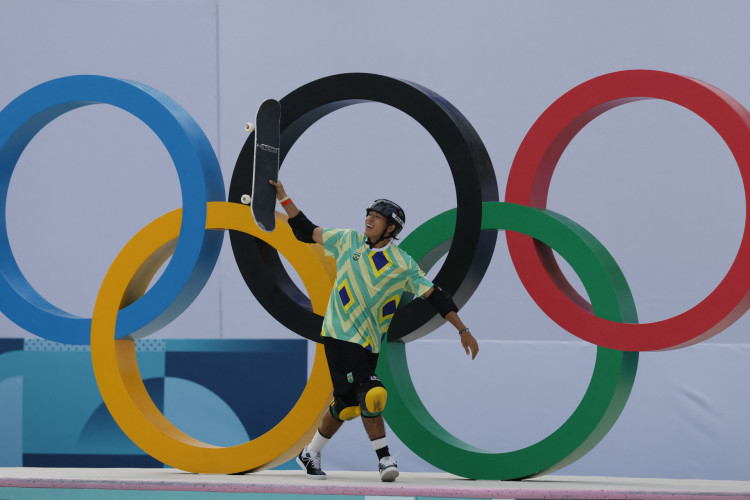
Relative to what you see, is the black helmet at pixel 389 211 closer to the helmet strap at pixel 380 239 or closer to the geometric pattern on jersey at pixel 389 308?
the helmet strap at pixel 380 239

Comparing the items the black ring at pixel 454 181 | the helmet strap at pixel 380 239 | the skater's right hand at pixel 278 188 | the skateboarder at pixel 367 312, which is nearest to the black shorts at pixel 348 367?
the skateboarder at pixel 367 312

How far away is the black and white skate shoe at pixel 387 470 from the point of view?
16.1 feet

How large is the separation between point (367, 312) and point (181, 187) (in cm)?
129

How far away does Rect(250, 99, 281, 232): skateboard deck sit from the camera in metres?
5.21

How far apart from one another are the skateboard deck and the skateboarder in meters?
0.43

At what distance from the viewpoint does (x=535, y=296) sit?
5.27 metres

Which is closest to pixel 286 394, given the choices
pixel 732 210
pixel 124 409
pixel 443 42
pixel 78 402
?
pixel 78 402

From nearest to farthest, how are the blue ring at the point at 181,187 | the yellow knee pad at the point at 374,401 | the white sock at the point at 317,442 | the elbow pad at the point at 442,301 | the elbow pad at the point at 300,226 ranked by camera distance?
the yellow knee pad at the point at 374,401 → the elbow pad at the point at 442,301 → the white sock at the point at 317,442 → the elbow pad at the point at 300,226 → the blue ring at the point at 181,187

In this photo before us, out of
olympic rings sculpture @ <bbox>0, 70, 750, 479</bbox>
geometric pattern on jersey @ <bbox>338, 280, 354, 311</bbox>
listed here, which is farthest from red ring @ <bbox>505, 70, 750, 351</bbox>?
geometric pattern on jersey @ <bbox>338, 280, 354, 311</bbox>

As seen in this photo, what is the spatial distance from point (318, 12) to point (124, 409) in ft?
12.8

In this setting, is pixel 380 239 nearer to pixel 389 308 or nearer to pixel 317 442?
pixel 389 308

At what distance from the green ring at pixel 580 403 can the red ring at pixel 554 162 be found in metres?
0.09

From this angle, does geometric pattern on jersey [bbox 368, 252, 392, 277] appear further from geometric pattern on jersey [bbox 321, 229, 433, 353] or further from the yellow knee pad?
the yellow knee pad

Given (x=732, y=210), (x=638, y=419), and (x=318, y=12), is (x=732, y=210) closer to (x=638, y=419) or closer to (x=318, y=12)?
(x=638, y=419)
